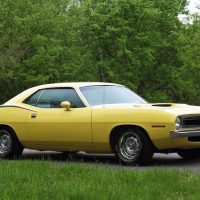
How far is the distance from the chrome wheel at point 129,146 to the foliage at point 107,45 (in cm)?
3284

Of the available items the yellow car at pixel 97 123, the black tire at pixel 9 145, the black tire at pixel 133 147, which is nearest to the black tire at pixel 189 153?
the yellow car at pixel 97 123

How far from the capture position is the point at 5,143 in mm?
11070

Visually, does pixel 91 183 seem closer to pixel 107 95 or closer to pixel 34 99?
pixel 107 95

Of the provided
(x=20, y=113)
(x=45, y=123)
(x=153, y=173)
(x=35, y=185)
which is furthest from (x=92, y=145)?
(x=35, y=185)

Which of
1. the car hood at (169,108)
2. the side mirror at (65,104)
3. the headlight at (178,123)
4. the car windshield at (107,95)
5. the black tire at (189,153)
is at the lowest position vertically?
the black tire at (189,153)

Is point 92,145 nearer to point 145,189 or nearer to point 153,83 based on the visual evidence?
point 145,189

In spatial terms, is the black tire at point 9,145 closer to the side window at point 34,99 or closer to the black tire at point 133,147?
the side window at point 34,99

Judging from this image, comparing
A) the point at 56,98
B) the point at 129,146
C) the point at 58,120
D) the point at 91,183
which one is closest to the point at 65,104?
the point at 58,120

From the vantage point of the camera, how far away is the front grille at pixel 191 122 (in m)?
9.26

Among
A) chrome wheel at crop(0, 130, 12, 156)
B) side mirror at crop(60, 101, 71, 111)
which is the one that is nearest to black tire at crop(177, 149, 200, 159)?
side mirror at crop(60, 101, 71, 111)

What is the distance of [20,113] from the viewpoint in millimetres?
10828

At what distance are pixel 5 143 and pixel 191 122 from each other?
362cm

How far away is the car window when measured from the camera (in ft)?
33.6

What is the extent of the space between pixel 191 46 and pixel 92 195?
40.8 m
